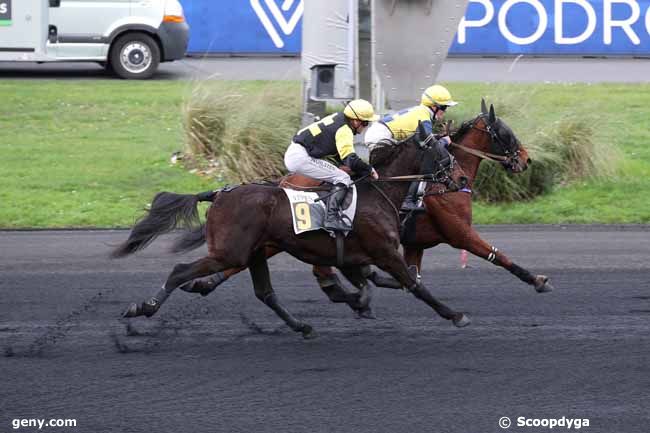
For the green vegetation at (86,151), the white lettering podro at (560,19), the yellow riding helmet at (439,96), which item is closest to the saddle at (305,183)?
the yellow riding helmet at (439,96)

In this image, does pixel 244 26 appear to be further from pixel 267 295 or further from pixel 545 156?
pixel 267 295

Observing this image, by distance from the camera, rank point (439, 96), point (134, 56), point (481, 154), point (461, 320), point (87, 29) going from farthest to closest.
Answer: point (134, 56), point (87, 29), point (481, 154), point (439, 96), point (461, 320)

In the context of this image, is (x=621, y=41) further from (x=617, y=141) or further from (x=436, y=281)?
(x=436, y=281)

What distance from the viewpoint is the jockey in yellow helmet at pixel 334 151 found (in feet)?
28.9

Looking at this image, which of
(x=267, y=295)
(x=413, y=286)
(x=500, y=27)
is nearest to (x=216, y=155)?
(x=267, y=295)

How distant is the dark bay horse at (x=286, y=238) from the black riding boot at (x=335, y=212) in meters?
0.11

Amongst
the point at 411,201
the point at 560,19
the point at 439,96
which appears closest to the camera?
the point at 411,201

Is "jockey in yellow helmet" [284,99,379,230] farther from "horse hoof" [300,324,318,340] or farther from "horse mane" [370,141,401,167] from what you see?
"horse hoof" [300,324,318,340]

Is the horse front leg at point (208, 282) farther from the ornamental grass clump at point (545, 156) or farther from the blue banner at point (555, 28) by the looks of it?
the blue banner at point (555, 28)

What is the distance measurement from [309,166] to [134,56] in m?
12.8

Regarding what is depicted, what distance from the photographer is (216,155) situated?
52.3 feet

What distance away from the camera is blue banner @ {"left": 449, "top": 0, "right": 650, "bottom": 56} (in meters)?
23.0

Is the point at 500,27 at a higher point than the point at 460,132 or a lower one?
higher

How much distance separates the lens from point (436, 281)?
1099cm
